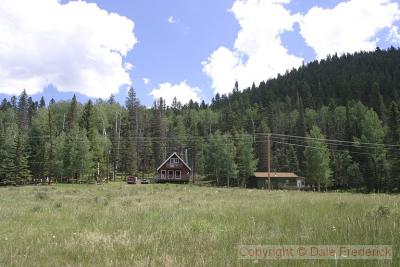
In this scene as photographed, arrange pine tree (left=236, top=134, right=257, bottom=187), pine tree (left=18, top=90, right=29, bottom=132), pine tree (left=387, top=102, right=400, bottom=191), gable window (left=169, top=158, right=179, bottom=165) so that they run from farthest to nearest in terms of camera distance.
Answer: pine tree (left=18, top=90, right=29, bottom=132) → gable window (left=169, top=158, right=179, bottom=165) → pine tree (left=236, top=134, right=257, bottom=187) → pine tree (left=387, top=102, right=400, bottom=191)

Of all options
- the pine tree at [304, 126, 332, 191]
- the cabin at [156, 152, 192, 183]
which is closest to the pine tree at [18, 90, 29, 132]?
the cabin at [156, 152, 192, 183]

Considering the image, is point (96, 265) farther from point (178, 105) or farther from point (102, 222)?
point (178, 105)

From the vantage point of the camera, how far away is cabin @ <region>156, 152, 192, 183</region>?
291ft

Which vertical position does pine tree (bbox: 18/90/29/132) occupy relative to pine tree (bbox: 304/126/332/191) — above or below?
above

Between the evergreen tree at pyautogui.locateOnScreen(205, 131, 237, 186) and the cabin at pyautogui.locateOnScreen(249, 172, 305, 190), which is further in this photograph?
the cabin at pyautogui.locateOnScreen(249, 172, 305, 190)

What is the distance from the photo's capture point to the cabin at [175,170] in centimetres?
8875

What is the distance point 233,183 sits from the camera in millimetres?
92062

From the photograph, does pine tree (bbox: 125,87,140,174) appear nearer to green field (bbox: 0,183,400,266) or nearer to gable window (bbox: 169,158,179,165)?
gable window (bbox: 169,158,179,165)

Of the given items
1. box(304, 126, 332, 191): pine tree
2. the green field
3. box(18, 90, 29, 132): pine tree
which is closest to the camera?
the green field

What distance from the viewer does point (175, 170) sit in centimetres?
8938

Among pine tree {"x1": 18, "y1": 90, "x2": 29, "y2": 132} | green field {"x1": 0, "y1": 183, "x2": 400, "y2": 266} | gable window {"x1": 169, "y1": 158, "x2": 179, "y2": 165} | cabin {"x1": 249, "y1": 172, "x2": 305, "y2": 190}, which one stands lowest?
cabin {"x1": 249, "y1": 172, "x2": 305, "y2": 190}

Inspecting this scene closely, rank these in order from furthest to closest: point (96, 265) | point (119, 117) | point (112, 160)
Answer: point (119, 117), point (112, 160), point (96, 265)

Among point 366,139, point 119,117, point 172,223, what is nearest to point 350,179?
point 366,139

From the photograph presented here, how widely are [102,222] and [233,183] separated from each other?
82.2 meters
